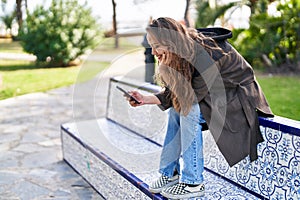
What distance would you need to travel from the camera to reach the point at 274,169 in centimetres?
211

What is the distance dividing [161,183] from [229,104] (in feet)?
1.87

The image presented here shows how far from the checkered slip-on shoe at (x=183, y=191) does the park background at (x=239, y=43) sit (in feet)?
6.94

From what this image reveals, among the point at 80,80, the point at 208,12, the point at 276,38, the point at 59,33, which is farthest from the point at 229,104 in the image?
the point at 59,33

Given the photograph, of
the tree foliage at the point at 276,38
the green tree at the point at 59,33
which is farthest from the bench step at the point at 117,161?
the green tree at the point at 59,33

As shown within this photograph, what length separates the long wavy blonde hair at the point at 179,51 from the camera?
6.86 feet

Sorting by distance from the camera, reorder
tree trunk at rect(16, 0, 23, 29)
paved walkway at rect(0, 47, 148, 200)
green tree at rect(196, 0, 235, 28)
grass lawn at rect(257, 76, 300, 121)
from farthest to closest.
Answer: tree trunk at rect(16, 0, 23, 29) < green tree at rect(196, 0, 235, 28) < grass lawn at rect(257, 76, 300, 121) < paved walkway at rect(0, 47, 148, 200)

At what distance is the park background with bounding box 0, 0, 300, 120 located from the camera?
529 cm

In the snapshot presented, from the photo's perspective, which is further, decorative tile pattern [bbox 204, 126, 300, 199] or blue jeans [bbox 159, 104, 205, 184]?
blue jeans [bbox 159, 104, 205, 184]

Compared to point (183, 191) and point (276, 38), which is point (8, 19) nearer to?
point (276, 38)

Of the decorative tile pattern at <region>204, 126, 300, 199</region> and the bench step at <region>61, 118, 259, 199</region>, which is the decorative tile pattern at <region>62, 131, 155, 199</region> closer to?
the bench step at <region>61, 118, 259, 199</region>

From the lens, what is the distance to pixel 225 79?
6.98 feet

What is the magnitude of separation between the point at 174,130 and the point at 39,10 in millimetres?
8719

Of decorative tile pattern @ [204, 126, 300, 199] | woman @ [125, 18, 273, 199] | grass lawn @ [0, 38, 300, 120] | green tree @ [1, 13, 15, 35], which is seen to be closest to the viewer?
decorative tile pattern @ [204, 126, 300, 199]

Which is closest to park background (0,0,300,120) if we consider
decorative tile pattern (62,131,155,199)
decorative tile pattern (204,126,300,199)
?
decorative tile pattern (62,131,155,199)
